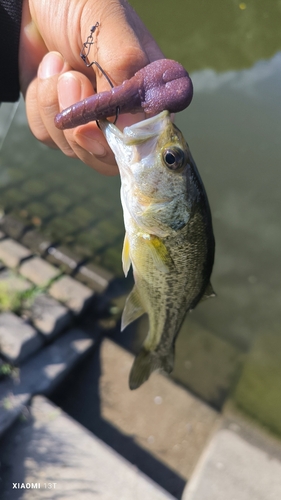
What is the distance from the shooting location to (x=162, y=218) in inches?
61.7

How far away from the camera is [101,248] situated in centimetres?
509

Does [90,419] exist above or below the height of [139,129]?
below

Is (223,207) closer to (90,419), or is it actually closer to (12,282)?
(12,282)

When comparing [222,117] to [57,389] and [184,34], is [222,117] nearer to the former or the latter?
[184,34]

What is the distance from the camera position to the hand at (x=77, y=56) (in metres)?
1.45

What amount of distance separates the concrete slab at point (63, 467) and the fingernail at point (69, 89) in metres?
2.55

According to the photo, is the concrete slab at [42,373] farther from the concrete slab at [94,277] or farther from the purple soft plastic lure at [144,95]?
the purple soft plastic lure at [144,95]

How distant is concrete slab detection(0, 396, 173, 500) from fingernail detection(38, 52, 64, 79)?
262 centimetres

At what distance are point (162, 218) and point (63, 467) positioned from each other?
2.36 meters

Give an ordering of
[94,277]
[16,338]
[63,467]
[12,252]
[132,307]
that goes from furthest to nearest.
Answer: [94,277] → [12,252] → [16,338] → [63,467] → [132,307]

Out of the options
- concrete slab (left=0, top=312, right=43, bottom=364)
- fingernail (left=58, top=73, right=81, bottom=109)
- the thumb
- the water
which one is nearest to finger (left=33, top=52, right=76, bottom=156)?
fingernail (left=58, top=73, right=81, bottom=109)

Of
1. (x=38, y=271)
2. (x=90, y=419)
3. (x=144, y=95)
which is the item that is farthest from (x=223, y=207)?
(x=144, y=95)

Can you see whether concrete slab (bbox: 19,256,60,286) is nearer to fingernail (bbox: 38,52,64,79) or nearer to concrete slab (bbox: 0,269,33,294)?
concrete slab (bbox: 0,269,33,294)

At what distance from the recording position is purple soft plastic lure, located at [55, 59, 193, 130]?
125cm
